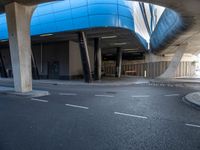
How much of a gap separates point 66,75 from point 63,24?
8.87m

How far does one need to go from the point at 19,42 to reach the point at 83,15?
9.85m

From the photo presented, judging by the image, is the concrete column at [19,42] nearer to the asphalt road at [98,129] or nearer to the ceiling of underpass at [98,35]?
the asphalt road at [98,129]

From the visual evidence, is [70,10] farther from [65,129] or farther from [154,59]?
[154,59]

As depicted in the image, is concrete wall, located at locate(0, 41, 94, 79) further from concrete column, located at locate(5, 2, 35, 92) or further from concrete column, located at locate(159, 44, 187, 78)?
concrete column, located at locate(5, 2, 35, 92)

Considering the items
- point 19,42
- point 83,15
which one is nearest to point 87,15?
point 83,15

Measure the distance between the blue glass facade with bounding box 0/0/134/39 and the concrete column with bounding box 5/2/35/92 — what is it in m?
8.12

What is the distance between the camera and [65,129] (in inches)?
246

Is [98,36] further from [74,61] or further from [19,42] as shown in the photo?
[19,42]

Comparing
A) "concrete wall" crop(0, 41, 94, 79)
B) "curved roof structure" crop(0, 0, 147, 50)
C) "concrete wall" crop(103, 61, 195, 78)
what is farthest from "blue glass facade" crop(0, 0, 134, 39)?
"concrete wall" crop(103, 61, 195, 78)

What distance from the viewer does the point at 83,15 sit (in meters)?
22.0

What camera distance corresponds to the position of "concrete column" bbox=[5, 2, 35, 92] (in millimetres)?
13656

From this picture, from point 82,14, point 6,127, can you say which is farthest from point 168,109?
point 82,14

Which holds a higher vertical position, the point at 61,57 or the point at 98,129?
the point at 61,57

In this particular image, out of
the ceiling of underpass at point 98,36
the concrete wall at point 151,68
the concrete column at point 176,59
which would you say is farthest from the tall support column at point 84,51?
the concrete wall at point 151,68
